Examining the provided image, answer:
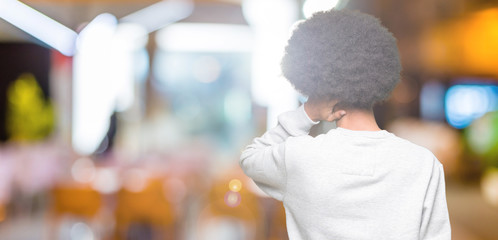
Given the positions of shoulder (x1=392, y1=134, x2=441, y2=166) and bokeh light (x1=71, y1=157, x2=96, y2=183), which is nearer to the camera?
shoulder (x1=392, y1=134, x2=441, y2=166)

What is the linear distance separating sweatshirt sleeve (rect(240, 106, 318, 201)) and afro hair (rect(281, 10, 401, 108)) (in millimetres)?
78

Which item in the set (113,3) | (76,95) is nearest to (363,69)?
(113,3)

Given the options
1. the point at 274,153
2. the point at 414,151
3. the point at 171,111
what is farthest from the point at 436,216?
the point at 171,111

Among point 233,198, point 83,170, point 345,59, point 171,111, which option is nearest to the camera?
point 345,59

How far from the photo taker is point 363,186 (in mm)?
1125

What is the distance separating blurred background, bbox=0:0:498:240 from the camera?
4.38 metres

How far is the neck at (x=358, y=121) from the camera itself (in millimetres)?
1147

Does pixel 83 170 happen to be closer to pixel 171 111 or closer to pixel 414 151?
pixel 171 111

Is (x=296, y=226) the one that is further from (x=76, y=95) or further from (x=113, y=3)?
(x=76, y=95)

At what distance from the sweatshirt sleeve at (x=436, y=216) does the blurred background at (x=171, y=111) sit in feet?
6.94

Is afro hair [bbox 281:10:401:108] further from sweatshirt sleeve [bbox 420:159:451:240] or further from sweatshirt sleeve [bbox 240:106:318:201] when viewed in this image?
sweatshirt sleeve [bbox 420:159:451:240]

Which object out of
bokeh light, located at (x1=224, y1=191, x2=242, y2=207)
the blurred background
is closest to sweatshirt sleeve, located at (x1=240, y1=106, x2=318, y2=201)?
bokeh light, located at (x1=224, y1=191, x2=242, y2=207)

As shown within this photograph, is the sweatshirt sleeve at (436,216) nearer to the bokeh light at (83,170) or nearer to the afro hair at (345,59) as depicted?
the afro hair at (345,59)

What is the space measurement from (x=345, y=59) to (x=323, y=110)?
0.37 ft
